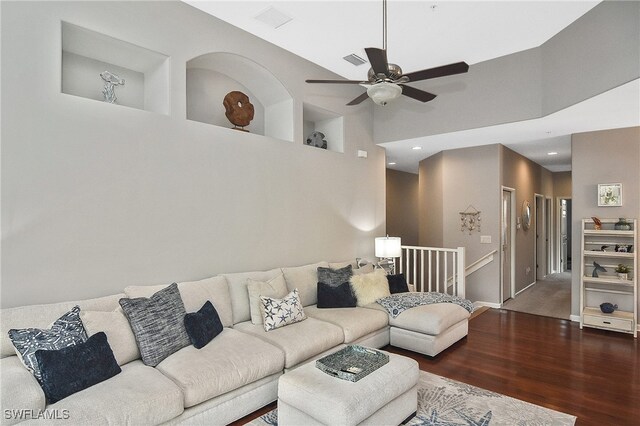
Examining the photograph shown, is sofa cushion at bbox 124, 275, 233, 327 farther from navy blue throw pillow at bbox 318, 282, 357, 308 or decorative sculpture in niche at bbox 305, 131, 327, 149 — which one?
decorative sculpture in niche at bbox 305, 131, 327, 149

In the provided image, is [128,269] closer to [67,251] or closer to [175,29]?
[67,251]

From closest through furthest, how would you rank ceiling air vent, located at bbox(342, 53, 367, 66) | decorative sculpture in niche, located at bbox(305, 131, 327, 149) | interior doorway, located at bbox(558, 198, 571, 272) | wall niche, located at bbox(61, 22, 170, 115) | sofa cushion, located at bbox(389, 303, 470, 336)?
wall niche, located at bbox(61, 22, 170, 115) < sofa cushion, located at bbox(389, 303, 470, 336) < ceiling air vent, located at bbox(342, 53, 367, 66) < decorative sculpture in niche, located at bbox(305, 131, 327, 149) < interior doorway, located at bbox(558, 198, 571, 272)

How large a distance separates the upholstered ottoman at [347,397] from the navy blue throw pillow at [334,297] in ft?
4.82

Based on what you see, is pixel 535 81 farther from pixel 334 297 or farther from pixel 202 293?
pixel 202 293

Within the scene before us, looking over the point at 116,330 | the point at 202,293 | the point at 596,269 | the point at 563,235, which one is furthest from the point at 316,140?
the point at 563,235

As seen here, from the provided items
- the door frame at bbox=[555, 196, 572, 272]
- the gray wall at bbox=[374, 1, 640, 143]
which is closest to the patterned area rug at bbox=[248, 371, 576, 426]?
the gray wall at bbox=[374, 1, 640, 143]

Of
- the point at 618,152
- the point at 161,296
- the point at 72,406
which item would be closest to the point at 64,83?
the point at 161,296

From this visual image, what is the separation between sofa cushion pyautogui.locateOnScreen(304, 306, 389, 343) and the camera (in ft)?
11.6

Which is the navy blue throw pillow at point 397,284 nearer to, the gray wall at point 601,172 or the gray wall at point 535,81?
the gray wall at point 535,81

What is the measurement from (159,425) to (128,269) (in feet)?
4.60

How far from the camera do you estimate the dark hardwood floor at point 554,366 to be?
2.89 meters

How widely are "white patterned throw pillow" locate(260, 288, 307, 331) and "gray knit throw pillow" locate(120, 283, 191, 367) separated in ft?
2.45

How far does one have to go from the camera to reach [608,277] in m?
4.89

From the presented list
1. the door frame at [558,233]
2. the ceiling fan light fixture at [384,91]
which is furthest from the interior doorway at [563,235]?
the ceiling fan light fixture at [384,91]
